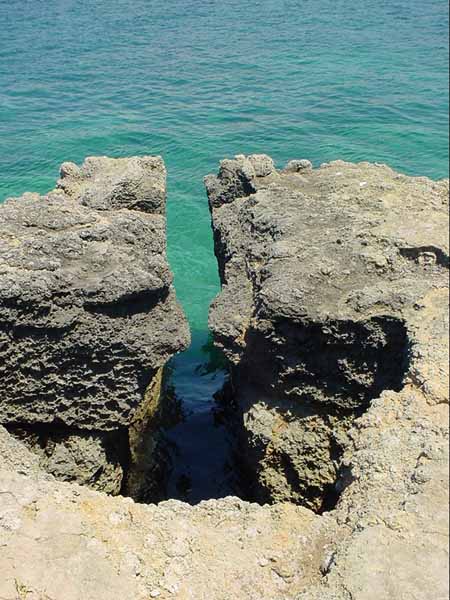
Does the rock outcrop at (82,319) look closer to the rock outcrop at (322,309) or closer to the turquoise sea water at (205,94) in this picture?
the rock outcrop at (322,309)

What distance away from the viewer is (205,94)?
61.3 feet

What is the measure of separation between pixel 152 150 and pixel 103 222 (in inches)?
421

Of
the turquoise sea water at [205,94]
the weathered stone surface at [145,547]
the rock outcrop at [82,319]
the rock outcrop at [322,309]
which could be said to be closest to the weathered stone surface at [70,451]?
the rock outcrop at [82,319]

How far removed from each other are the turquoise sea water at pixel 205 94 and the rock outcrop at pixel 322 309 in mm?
3334

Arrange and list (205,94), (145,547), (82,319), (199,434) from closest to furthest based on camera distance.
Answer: (145,547)
(82,319)
(199,434)
(205,94)

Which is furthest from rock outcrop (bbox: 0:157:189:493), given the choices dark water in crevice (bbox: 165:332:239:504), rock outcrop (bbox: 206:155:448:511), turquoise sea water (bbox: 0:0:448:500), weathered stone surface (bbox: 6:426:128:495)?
turquoise sea water (bbox: 0:0:448:500)

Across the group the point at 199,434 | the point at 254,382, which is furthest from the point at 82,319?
the point at 199,434

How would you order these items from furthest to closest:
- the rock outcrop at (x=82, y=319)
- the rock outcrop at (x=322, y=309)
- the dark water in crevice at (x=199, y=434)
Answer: the dark water in crevice at (x=199, y=434) → the rock outcrop at (x=82, y=319) → the rock outcrop at (x=322, y=309)

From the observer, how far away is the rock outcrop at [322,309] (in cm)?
493

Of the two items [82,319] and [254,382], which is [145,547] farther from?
[254,382]

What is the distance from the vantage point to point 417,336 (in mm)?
4473

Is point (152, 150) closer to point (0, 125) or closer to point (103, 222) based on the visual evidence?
point (0, 125)

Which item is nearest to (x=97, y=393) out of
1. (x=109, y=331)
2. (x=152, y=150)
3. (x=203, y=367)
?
(x=109, y=331)

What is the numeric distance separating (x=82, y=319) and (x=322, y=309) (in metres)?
1.90
